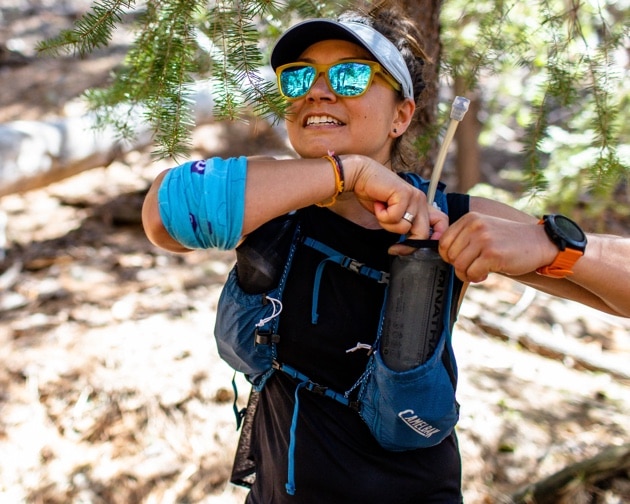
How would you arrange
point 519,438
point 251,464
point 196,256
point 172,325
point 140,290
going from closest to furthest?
point 251,464, point 519,438, point 172,325, point 140,290, point 196,256

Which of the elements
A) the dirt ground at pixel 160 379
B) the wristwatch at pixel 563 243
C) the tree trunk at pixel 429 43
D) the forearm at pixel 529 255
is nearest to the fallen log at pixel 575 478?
the dirt ground at pixel 160 379

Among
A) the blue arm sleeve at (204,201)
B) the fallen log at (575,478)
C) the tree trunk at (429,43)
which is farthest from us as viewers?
the fallen log at (575,478)

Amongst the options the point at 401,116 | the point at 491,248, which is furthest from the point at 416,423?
the point at 401,116

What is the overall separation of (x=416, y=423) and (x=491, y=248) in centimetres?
49

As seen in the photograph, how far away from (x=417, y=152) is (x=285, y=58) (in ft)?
2.58

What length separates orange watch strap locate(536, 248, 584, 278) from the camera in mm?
1467

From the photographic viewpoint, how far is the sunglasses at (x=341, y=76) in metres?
1.65

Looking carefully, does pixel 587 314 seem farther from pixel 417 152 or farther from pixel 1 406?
pixel 1 406

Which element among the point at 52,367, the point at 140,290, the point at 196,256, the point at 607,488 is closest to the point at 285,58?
the point at 607,488

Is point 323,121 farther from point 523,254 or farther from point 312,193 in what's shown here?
point 523,254

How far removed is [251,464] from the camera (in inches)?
82.4

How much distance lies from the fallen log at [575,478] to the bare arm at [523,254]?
1.49m

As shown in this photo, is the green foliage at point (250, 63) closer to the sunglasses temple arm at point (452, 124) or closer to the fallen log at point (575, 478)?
the sunglasses temple arm at point (452, 124)

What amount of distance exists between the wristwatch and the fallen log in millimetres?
1690
